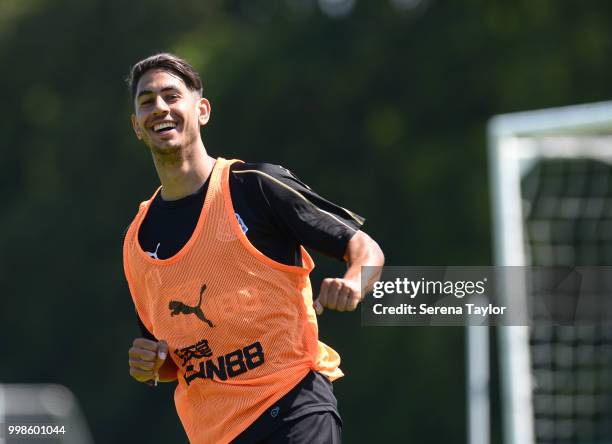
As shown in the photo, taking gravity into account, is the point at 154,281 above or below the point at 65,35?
below

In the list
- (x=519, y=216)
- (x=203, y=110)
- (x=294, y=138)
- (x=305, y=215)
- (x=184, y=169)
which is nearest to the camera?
(x=305, y=215)

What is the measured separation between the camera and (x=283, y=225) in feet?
16.7

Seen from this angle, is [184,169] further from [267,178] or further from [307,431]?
[307,431]

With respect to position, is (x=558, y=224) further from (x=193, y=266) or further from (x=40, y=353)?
(x=40, y=353)

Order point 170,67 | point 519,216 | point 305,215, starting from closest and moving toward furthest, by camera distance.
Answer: point 305,215 < point 170,67 < point 519,216

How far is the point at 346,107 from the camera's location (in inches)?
1053

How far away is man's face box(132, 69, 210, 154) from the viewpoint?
5.27 meters

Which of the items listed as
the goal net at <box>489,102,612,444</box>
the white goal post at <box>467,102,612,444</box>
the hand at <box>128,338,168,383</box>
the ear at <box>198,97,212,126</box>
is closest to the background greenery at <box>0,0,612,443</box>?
the goal net at <box>489,102,612,444</box>

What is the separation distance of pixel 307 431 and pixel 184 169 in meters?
1.04

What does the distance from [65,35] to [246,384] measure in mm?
28047

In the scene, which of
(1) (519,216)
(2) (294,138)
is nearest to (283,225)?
(1) (519,216)

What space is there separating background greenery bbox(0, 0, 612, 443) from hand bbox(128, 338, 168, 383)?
58.7ft

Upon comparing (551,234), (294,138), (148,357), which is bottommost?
(148,357)

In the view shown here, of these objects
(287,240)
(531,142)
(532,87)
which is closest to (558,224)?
(531,142)
